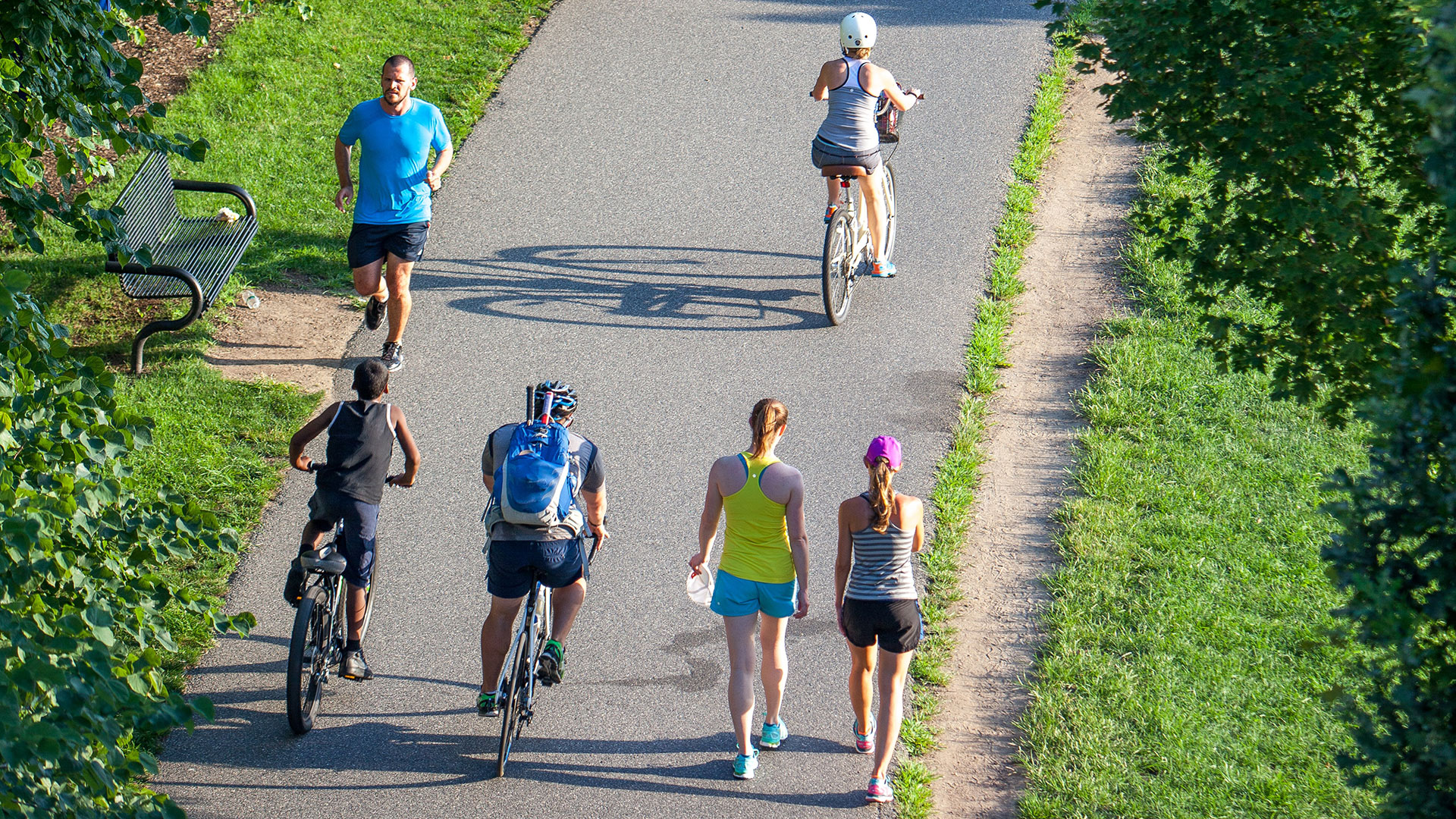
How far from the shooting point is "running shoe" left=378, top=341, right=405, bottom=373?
8914 millimetres

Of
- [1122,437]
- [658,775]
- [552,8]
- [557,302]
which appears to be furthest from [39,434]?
[552,8]

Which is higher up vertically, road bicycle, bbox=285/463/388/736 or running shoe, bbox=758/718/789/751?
road bicycle, bbox=285/463/388/736

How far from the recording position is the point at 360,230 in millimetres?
8773

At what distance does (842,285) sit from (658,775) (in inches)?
184

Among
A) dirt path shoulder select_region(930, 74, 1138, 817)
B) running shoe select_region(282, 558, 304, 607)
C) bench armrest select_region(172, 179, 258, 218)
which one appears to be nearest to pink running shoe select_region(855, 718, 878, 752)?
dirt path shoulder select_region(930, 74, 1138, 817)

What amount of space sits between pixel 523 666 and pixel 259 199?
6413 mm

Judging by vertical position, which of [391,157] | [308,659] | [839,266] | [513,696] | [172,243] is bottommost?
[513,696]

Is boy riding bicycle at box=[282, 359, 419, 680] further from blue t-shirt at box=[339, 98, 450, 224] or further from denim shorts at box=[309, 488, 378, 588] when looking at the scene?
blue t-shirt at box=[339, 98, 450, 224]

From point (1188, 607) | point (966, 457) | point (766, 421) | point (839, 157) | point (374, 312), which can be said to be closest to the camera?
point (766, 421)

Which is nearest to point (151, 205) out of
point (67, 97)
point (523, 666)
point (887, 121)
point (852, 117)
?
point (67, 97)

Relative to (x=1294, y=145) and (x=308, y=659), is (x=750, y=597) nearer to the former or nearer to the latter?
(x=308, y=659)

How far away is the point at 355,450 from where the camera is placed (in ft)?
20.0

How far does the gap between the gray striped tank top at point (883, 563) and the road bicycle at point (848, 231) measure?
155 inches

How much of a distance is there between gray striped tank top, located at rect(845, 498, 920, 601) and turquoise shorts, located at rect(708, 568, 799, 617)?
0.33m
